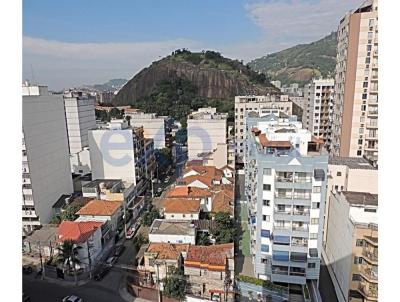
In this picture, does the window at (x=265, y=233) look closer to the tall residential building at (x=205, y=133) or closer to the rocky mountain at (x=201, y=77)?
the tall residential building at (x=205, y=133)

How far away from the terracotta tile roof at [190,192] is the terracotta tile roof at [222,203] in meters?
0.37

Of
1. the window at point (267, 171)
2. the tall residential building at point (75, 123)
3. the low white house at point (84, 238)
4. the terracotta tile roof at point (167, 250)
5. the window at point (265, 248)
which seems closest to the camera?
the window at point (267, 171)

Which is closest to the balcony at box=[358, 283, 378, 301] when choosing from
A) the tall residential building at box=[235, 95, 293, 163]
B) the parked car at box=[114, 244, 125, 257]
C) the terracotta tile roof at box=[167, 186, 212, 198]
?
the terracotta tile roof at box=[167, 186, 212, 198]

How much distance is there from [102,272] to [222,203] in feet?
16.2

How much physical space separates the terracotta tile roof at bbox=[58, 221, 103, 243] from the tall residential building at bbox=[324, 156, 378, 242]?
7531mm

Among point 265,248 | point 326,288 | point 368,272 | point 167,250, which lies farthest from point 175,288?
point 368,272

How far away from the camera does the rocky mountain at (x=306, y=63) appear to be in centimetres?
5994

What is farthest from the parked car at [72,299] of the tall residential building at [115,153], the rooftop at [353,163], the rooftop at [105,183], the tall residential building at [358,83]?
the tall residential building at [358,83]

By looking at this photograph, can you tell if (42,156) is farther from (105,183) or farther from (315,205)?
(315,205)

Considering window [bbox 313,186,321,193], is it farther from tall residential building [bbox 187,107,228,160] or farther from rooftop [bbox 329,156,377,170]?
tall residential building [bbox 187,107,228,160]

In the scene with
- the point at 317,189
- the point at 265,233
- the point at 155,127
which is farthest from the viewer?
the point at 155,127

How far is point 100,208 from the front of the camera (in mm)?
10766

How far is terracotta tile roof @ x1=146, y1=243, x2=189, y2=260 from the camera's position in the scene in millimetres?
8172
